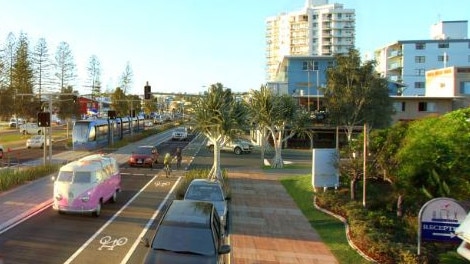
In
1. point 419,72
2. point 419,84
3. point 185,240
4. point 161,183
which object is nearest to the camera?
point 185,240

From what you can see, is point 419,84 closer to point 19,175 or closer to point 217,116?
point 217,116

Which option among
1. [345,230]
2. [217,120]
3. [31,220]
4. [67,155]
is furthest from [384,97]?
[31,220]

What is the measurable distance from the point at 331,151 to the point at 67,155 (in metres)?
26.3

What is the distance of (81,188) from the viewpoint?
677 inches

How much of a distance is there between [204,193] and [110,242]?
140 inches

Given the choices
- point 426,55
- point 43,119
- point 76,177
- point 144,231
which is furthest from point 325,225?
point 426,55

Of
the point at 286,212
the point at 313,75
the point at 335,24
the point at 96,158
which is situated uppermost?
the point at 335,24

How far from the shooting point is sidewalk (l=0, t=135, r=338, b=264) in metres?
13.4

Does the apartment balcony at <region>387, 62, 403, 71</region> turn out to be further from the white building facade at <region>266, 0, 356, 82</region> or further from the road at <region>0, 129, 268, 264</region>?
the road at <region>0, 129, 268, 264</region>

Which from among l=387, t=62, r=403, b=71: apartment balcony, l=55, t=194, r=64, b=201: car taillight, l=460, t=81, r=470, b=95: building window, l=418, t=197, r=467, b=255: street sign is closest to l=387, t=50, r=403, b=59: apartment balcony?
l=387, t=62, r=403, b=71: apartment balcony

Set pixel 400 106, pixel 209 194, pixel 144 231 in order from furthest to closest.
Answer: pixel 400 106
pixel 209 194
pixel 144 231

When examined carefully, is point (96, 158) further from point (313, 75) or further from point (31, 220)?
point (313, 75)

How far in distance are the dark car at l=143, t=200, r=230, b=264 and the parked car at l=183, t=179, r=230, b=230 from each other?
14.7ft

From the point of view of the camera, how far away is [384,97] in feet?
157
